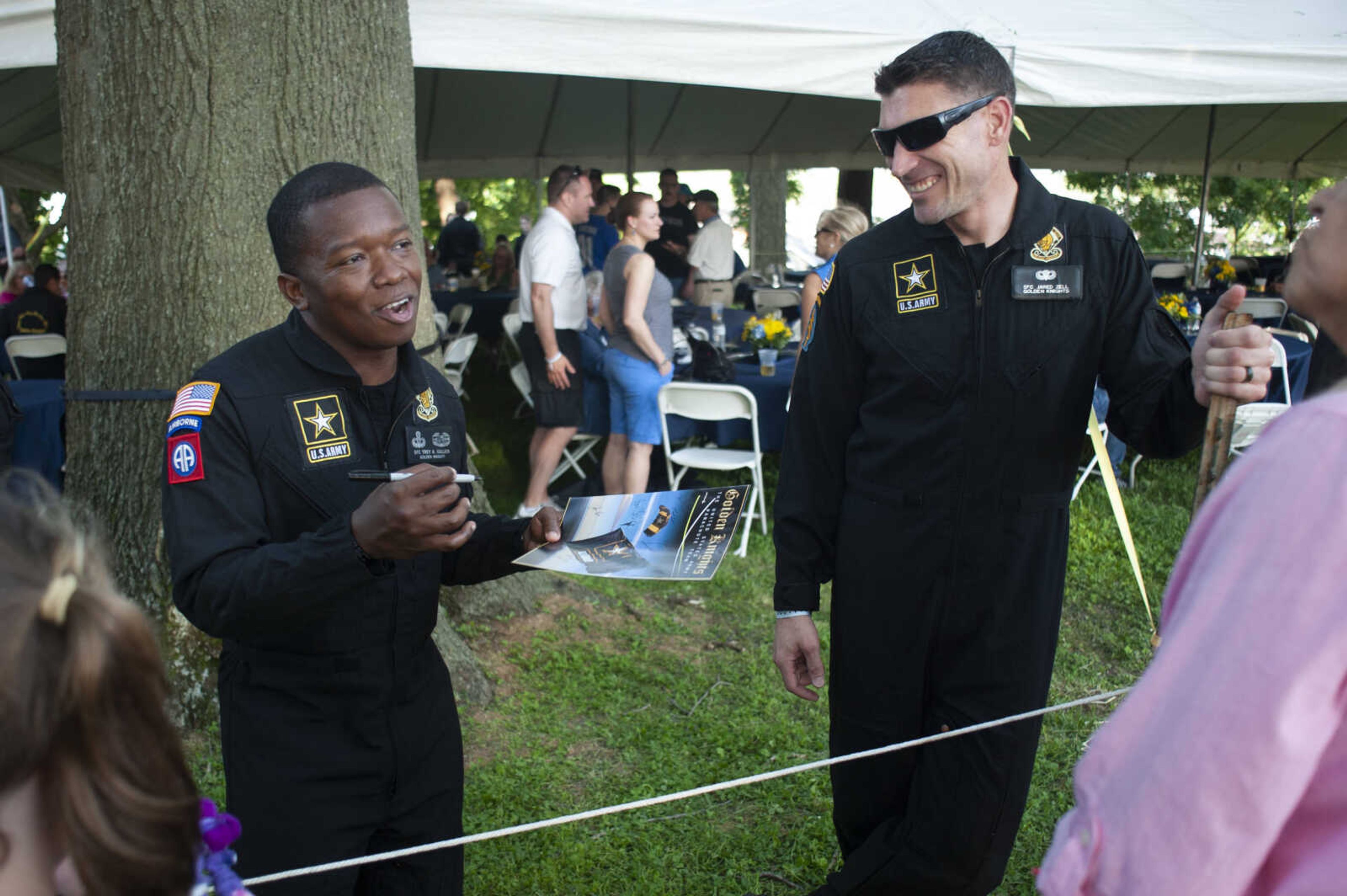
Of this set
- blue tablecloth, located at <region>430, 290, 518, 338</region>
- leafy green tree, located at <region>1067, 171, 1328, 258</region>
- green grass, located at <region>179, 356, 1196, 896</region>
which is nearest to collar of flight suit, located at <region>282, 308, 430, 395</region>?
green grass, located at <region>179, 356, 1196, 896</region>

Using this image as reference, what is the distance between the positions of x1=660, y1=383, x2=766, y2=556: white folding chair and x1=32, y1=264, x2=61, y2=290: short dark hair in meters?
5.96

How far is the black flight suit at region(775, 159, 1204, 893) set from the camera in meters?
2.17

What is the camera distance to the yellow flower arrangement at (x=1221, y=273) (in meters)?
11.0

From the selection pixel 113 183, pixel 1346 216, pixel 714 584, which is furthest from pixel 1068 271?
pixel 714 584

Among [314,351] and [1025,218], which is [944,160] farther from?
[314,351]

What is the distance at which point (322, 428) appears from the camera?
1.85m

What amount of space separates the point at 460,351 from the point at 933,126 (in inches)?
277

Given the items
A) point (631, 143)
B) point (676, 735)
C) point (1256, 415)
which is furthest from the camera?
point (631, 143)

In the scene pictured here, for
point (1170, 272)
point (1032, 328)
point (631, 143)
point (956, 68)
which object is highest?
point (631, 143)

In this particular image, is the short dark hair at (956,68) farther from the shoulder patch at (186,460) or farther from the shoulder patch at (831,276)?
the shoulder patch at (186,460)

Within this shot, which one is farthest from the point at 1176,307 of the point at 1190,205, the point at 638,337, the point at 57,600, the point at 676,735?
the point at 1190,205

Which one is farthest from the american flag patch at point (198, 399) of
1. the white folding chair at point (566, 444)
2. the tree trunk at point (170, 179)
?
the white folding chair at point (566, 444)

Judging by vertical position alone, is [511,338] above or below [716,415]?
above

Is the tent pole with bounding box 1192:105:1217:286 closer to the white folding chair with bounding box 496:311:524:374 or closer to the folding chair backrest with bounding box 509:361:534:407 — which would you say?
the white folding chair with bounding box 496:311:524:374
